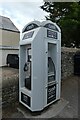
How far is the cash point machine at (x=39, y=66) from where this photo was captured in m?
4.48

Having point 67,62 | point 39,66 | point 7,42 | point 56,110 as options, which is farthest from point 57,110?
point 7,42

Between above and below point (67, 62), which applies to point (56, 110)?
below

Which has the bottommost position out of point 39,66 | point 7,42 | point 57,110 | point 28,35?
point 57,110

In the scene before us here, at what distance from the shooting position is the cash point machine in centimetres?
448

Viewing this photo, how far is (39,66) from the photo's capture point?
178 inches

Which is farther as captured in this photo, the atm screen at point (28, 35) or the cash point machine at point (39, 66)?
the atm screen at point (28, 35)

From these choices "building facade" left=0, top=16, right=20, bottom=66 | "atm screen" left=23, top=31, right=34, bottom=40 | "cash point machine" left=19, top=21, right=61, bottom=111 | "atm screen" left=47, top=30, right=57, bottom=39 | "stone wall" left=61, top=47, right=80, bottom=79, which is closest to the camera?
"cash point machine" left=19, top=21, right=61, bottom=111

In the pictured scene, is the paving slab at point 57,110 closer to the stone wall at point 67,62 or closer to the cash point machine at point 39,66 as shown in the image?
the cash point machine at point 39,66

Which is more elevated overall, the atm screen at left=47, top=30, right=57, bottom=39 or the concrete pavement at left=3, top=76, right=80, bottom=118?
the atm screen at left=47, top=30, right=57, bottom=39

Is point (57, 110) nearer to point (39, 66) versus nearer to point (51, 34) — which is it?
point (39, 66)

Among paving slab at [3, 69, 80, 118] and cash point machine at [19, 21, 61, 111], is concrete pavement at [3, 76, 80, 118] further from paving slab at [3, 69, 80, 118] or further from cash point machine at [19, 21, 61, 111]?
cash point machine at [19, 21, 61, 111]

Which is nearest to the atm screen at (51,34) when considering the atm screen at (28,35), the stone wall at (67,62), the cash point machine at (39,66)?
the cash point machine at (39,66)

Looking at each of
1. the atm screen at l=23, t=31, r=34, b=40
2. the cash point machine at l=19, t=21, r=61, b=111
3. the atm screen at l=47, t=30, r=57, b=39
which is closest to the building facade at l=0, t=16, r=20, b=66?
the cash point machine at l=19, t=21, r=61, b=111

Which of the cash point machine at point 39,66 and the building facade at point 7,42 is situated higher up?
the building facade at point 7,42
